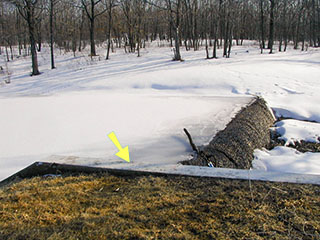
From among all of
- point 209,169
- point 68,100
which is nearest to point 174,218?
point 209,169

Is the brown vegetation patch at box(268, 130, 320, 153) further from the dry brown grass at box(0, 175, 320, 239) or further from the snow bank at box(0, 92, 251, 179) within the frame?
the dry brown grass at box(0, 175, 320, 239)

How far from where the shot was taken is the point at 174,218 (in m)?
1.91

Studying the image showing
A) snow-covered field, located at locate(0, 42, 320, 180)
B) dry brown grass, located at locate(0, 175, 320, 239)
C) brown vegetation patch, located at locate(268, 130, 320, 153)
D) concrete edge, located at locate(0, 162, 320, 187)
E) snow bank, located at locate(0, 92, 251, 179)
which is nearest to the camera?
dry brown grass, located at locate(0, 175, 320, 239)

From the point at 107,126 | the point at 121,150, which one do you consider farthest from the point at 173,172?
the point at 107,126

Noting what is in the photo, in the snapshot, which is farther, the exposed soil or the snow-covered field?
the exposed soil

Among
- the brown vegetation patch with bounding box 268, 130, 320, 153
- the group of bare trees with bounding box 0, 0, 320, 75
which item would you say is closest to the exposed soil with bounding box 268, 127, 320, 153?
the brown vegetation patch with bounding box 268, 130, 320, 153

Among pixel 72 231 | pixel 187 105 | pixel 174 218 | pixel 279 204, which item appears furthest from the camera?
pixel 187 105

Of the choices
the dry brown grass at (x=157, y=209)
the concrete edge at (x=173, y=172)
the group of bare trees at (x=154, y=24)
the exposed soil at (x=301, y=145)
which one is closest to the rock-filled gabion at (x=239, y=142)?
the exposed soil at (x=301, y=145)

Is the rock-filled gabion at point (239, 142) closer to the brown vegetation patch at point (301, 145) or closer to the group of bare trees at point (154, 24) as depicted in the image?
the brown vegetation patch at point (301, 145)

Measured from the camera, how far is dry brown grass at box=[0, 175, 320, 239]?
1.75 meters

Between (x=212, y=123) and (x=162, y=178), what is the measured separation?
242 cm

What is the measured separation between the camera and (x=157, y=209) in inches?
80.3

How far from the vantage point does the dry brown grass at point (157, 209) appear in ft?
5.74

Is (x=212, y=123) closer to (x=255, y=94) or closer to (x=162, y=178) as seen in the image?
(x=162, y=178)
